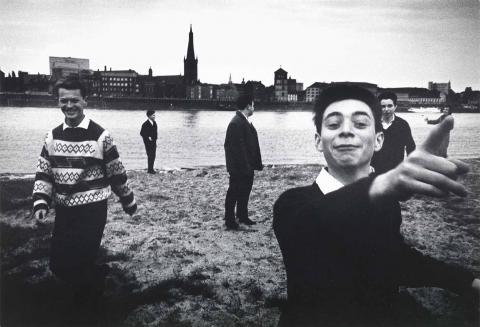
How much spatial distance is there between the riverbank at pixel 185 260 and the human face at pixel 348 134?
6.83 feet

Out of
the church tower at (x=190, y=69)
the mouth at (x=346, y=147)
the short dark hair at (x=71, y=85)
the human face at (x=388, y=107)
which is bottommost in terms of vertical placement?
the mouth at (x=346, y=147)

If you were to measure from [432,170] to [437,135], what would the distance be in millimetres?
95

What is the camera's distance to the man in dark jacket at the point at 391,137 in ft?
13.1

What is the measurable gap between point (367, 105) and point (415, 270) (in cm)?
67

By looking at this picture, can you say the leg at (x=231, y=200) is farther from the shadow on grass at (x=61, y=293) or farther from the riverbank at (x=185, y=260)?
the shadow on grass at (x=61, y=293)

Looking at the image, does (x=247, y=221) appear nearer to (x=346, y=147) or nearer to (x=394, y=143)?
(x=394, y=143)

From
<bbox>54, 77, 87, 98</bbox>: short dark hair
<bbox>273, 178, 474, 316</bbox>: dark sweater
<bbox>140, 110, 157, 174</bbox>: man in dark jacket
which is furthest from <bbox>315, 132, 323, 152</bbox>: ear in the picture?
<bbox>140, 110, 157, 174</bbox>: man in dark jacket

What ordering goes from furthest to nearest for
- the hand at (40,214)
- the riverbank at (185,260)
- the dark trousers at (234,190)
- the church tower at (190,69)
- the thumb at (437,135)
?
the church tower at (190,69) → the dark trousers at (234,190) → the riverbank at (185,260) → the hand at (40,214) → the thumb at (437,135)

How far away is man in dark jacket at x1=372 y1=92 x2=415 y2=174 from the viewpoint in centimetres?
399

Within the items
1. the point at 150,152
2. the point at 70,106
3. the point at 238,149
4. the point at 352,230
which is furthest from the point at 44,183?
the point at 150,152

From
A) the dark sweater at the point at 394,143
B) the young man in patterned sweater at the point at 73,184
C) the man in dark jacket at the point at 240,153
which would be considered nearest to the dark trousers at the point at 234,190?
the man in dark jacket at the point at 240,153

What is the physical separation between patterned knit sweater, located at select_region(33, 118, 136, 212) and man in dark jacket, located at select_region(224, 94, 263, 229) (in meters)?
2.56

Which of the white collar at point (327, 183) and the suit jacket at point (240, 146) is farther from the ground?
the white collar at point (327, 183)

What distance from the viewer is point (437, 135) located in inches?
31.0
